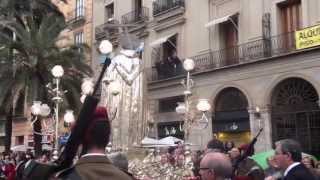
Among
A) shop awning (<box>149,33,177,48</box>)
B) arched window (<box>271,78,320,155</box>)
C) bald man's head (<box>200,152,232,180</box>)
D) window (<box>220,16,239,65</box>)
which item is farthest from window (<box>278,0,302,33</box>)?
bald man's head (<box>200,152,232,180</box>)

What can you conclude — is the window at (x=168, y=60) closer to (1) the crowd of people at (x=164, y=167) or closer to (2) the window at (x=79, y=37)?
(2) the window at (x=79, y=37)

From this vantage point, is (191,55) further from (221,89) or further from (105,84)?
(105,84)

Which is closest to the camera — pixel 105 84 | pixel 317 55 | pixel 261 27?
pixel 105 84

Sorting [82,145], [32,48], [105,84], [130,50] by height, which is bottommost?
[82,145]

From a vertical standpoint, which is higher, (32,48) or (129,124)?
(32,48)

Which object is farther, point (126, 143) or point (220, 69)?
point (220, 69)

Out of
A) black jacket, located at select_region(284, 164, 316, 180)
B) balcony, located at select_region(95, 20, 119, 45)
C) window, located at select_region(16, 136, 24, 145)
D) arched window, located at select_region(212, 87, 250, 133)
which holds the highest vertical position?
balcony, located at select_region(95, 20, 119, 45)

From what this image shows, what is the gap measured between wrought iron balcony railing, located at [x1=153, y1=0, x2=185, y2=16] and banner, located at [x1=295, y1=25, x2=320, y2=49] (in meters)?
8.06

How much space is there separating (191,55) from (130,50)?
13649mm

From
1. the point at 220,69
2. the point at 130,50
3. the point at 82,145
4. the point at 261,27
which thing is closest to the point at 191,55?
the point at 220,69

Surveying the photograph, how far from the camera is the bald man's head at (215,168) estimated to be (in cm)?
368

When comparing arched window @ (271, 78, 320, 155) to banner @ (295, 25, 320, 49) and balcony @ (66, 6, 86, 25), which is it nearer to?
banner @ (295, 25, 320, 49)

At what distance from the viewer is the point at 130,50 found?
13609 mm

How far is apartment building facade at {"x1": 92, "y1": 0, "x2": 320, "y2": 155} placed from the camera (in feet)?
69.5
